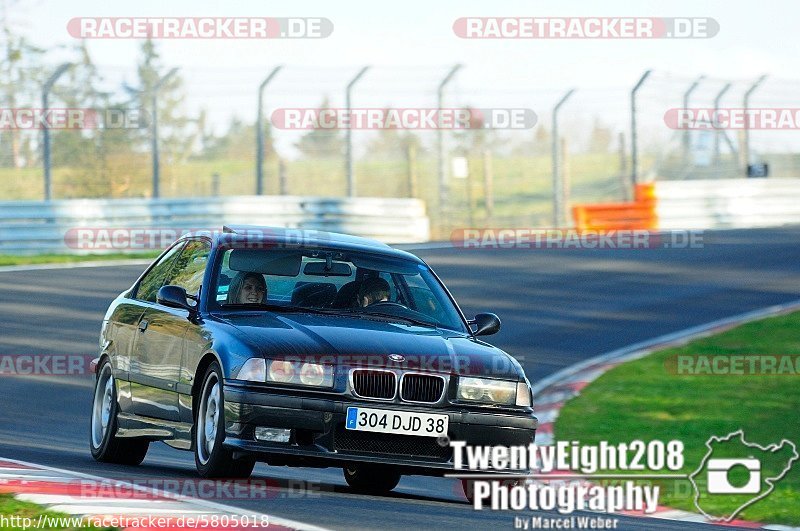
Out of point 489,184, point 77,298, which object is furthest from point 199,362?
point 489,184

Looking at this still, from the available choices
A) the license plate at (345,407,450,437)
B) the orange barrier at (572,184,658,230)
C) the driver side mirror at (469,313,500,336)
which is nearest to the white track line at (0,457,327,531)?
the license plate at (345,407,450,437)

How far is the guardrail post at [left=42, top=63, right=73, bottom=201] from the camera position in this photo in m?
23.5

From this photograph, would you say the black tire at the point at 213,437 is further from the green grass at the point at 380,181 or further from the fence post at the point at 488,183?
the fence post at the point at 488,183

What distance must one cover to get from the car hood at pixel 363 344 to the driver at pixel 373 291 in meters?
0.38

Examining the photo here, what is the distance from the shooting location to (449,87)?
26406 mm

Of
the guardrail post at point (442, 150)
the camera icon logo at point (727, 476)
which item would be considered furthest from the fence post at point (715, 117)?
the camera icon logo at point (727, 476)

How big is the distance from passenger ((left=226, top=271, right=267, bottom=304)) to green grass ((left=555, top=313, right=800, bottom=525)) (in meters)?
3.02

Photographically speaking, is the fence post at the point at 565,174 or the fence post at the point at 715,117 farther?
the fence post at the point at 565,174

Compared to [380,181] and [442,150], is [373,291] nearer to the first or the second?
[442,150]

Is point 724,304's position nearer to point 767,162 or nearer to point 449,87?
point 449,87

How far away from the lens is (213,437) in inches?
315

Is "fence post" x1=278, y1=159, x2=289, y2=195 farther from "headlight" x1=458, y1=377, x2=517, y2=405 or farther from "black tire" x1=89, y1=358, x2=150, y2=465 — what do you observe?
"headlight" x1=458, y1=377, x2=517, y2=405

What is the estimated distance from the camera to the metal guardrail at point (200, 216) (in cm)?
2278

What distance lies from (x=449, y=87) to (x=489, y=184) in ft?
20.1
